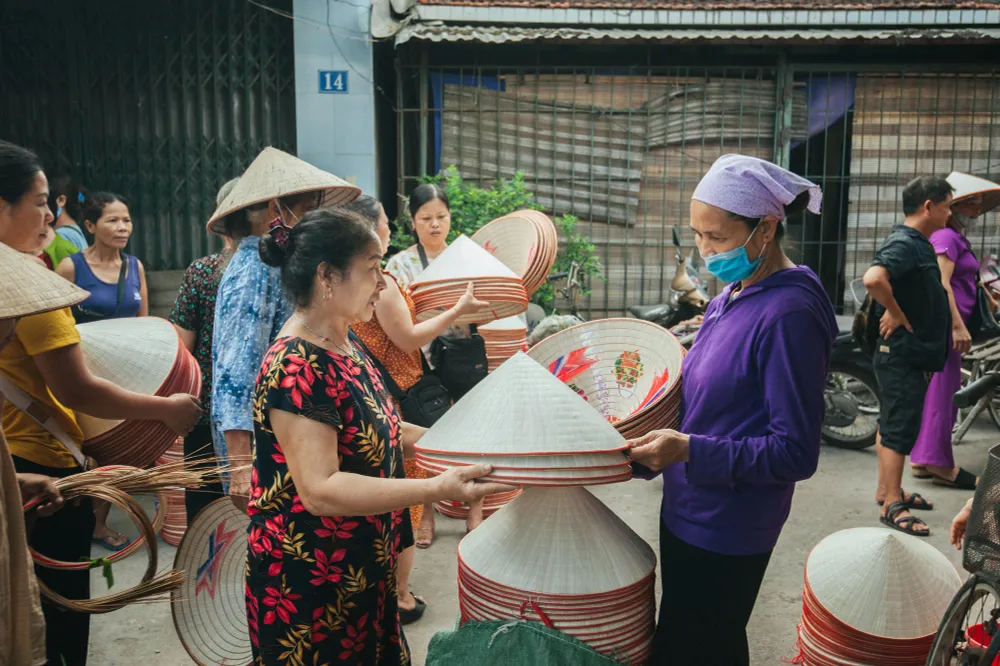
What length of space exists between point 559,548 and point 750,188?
37.4 inches

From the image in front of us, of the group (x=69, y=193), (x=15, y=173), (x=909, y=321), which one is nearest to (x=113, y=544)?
(x=15, y=173)

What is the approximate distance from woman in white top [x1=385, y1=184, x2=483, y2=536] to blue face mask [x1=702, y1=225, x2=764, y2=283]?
2.06 meters

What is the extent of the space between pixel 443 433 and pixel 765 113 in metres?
6.53

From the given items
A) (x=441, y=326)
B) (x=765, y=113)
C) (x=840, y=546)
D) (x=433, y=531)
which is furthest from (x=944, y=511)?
(x=765, y=113)

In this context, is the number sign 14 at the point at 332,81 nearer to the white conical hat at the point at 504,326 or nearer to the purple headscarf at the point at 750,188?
the white conical hat at the point at 504,326

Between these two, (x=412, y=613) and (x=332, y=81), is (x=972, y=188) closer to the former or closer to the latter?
(x=412, y=613)

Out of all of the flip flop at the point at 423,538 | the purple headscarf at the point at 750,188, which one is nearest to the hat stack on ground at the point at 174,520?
the flip flop at the point at 423,538

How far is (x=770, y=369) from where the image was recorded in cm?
182

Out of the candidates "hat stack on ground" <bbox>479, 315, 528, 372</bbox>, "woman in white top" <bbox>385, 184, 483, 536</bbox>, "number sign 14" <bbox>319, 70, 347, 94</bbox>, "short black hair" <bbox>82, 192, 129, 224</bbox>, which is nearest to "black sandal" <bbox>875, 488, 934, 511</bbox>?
"hat stack on ground" <bbox>479, 315, 528, 372</bbox>

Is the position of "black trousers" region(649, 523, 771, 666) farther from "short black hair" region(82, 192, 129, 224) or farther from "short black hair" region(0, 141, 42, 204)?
"short black hair" region(82, 192, 129, 224)

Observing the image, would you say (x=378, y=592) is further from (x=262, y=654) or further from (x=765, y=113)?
(x=765, y=113)

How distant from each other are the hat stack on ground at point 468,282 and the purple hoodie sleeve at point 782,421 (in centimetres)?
141

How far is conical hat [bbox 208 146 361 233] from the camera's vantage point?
258 cm

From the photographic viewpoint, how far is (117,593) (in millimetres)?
2154
